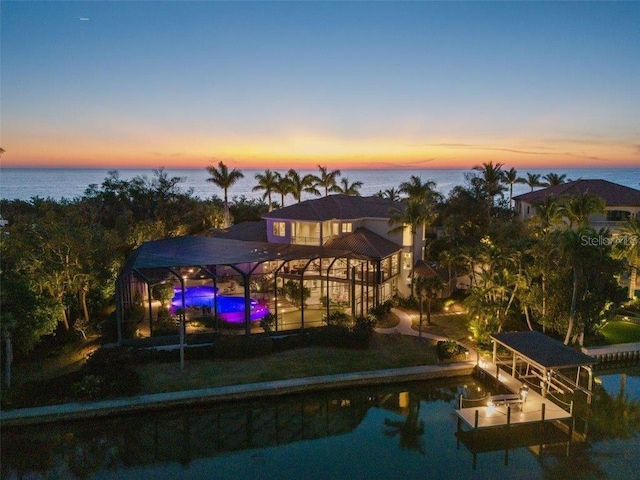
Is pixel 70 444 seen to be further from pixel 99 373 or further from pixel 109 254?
pixel 109 254

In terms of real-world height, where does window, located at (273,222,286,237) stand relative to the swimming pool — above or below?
above

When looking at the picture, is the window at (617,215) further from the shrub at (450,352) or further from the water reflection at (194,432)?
the water reflection at (194,432)

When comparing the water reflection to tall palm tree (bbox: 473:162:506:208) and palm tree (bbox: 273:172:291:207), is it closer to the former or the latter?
palm tree (bbox: 273:172:291:207)

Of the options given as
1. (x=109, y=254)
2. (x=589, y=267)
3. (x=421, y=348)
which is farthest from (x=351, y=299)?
(x=109, y=254)

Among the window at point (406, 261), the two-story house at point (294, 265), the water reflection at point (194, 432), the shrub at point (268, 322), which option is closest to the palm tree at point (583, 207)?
the two-story house at point (294, 265)

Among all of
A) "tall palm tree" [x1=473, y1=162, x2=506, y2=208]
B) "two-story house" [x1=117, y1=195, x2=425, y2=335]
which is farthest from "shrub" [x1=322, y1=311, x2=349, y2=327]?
"tall palm tree" [x1=473, y1=162, x2=506, y2=208]

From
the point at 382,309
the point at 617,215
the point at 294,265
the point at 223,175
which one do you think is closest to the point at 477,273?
the point at 382,309
